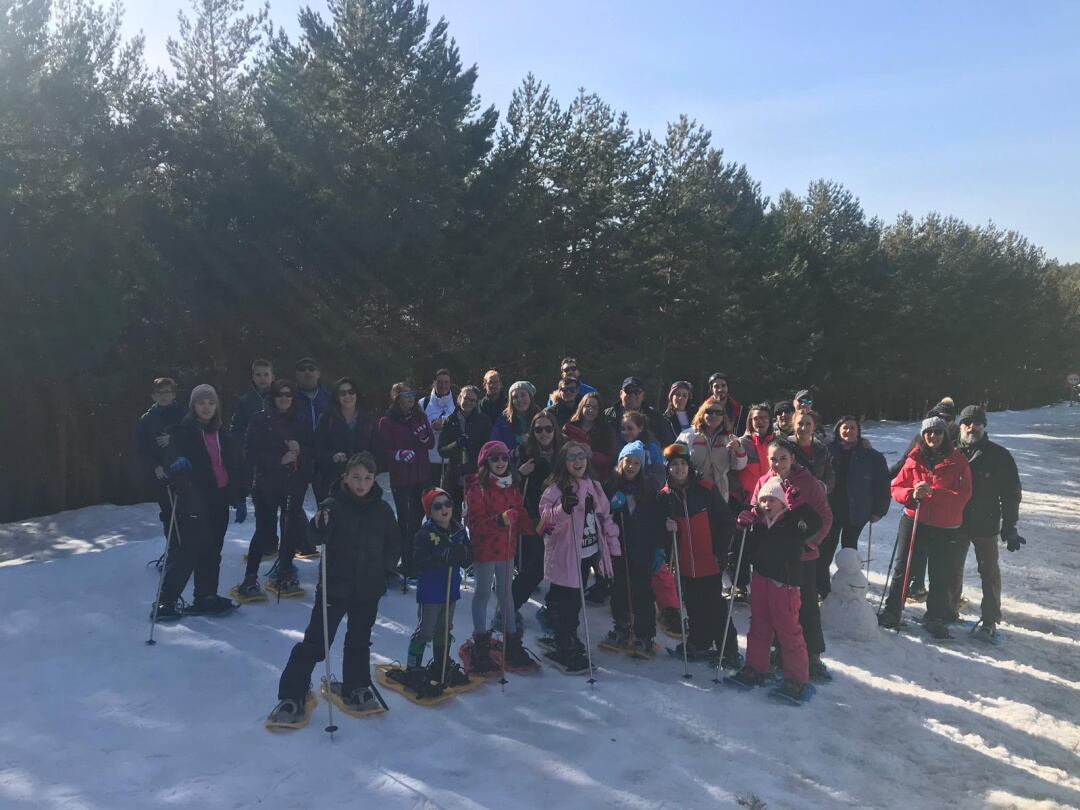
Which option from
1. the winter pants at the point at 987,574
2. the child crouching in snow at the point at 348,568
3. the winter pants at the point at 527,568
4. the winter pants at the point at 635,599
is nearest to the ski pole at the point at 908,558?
the winter pants at the point at 987,574

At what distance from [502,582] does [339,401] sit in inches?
96.3

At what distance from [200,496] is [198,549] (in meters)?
0.51

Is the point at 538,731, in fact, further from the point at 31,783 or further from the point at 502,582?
the point at 31,783

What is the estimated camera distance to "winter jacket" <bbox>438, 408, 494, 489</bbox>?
745cm

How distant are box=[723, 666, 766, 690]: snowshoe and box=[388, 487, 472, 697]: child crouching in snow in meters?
2.30

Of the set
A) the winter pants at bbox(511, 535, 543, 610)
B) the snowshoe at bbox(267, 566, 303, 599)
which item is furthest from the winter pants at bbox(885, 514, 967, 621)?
the snowshoe at bbox(267, 566, 303, 599)

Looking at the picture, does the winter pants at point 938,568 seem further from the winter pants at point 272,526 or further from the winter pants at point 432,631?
the winter pants at point 272,526

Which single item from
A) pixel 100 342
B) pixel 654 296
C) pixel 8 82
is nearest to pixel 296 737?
pixel 100 342

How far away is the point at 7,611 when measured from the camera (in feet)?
23.2

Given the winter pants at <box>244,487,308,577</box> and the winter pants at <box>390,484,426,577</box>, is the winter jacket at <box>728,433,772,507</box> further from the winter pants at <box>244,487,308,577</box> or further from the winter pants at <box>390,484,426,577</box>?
the winter pants at <box>244,487,308,577</box>

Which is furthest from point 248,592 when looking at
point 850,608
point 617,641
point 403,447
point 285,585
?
point 850,608

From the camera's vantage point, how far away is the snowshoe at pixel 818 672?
612 cm

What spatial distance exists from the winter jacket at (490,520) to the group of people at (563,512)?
0.05 feet

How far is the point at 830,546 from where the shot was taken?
7617 mm
